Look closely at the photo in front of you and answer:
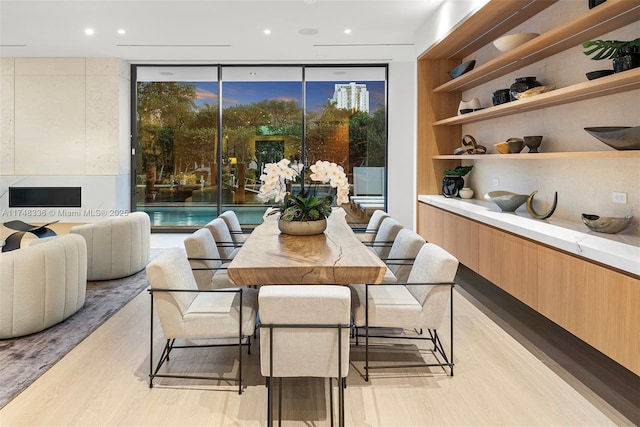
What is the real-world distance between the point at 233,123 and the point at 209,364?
5909mm

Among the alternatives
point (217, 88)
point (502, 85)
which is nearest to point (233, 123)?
point (217, 88)

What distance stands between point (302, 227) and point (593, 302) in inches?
70.3

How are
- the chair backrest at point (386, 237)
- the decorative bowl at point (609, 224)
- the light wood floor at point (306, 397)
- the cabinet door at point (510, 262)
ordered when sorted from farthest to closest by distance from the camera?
1. the chair backrest at point (386, 237)
2. the cabinet door at point (510, 262)
3. the decorative bowl at point (609, 224)
4. the light wood floor at point (306, 397)

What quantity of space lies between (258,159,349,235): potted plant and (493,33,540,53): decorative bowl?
2.00 meters

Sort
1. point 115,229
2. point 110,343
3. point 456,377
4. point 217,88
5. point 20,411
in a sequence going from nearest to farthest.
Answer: point 20,411 → point 456,377 → point 110,343 → point 115,229 → point 217,88

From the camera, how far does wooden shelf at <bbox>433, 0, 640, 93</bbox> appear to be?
8.64ft

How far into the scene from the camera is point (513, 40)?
3770 millimetres

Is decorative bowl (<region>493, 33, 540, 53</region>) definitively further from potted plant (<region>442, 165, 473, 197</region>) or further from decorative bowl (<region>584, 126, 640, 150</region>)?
potted plant (<region>442, 165, 473, 197</region>)

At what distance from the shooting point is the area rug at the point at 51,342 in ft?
8.40

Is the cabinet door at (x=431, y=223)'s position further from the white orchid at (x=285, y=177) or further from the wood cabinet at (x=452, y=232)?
the white orchid at (x=285, y=177)

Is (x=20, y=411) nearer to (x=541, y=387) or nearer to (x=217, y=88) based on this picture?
(x=541, y=387)

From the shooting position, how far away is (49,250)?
3.23 metres

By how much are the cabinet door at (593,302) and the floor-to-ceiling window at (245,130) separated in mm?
Result: 5315

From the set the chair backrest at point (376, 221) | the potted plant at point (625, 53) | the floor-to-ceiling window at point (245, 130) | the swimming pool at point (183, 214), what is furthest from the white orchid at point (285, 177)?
the swimming pool at point (183, 214)
